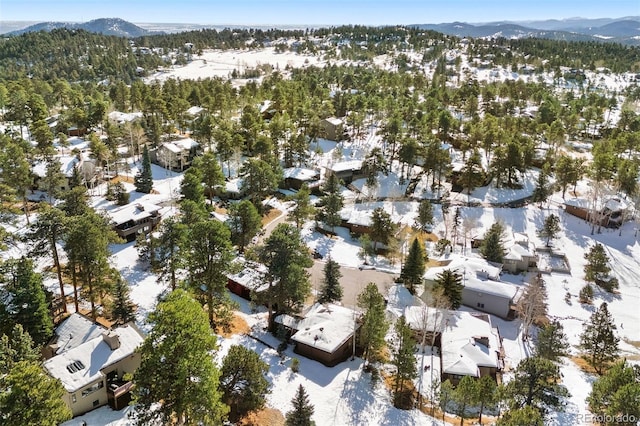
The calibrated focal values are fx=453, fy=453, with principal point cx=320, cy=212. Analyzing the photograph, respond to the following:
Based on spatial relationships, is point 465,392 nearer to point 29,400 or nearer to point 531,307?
point 531,307

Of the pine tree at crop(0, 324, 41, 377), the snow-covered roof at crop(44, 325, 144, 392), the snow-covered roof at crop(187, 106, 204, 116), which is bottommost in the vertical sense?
the snow-covered roof at crop(44, 325, 144, 392)

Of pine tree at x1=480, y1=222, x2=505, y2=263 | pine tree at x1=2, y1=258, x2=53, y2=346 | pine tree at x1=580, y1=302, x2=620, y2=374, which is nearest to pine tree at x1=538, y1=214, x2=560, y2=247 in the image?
pine tree at x1=480, y1=222, x2=505, y2=263

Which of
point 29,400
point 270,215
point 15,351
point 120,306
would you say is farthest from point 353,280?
point 29,400

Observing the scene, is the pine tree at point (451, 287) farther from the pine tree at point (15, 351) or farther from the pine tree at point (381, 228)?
the pine tree at point (15, 351)

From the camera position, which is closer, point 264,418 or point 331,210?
point 264,418

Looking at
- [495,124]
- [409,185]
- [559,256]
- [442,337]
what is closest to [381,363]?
[442,337]

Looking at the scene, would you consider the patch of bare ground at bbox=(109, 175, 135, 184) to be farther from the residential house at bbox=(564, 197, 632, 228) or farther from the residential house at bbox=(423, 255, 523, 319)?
the residential house at bbox=(564, 197, 632, 228)

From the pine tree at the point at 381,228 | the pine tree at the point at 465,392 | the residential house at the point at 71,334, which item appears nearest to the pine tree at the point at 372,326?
the pine tree at the point at 465,392
